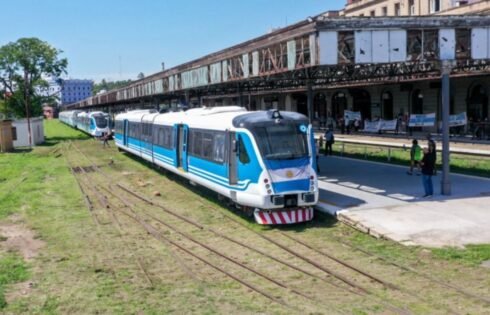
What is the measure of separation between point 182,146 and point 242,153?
676 cm

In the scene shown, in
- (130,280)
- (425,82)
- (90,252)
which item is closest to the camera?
(130,280)

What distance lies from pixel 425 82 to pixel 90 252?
3470 cm

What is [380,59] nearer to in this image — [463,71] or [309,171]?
[309,171]

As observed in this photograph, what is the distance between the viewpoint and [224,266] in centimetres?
1084

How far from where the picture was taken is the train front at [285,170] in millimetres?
14062

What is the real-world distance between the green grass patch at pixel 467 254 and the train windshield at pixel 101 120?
49201 millimetres

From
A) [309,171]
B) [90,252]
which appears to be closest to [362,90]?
[309,171]

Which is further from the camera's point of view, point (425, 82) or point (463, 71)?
point (425, 82)

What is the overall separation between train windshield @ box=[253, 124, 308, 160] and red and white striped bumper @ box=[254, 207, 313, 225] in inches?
52.3

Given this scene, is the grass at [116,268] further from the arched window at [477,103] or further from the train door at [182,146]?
the arched window at [477,103]

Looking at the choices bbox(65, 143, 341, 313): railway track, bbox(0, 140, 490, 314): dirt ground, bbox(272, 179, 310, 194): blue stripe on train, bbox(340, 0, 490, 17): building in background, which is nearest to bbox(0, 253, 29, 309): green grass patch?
bbox(0, 140, 490, 314): dirt ground

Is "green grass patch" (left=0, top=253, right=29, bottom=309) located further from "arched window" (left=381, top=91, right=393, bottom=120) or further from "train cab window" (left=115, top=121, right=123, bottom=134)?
"arched window" (left=381, top=91, right=393, bottom=120)

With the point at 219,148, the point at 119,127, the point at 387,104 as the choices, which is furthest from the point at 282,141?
the point at 387,104

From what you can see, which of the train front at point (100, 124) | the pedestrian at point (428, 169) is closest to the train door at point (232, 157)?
the pedestrian at point (428, 169)
